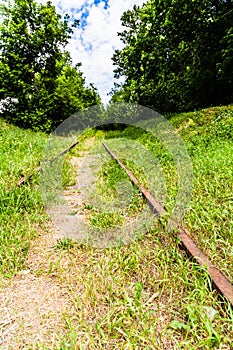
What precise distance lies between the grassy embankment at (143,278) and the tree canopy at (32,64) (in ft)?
40.0

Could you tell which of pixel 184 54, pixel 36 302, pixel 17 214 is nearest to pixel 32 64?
pixel 184 54

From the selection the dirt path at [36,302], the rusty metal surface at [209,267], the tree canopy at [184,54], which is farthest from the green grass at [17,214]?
the tree canopy at [184,54]

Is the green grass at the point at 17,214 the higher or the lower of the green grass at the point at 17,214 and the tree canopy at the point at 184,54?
the lower

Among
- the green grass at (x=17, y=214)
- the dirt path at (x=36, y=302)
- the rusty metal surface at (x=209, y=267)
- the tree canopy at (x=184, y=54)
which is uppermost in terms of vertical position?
the tree canopy at (x=184, y=54)

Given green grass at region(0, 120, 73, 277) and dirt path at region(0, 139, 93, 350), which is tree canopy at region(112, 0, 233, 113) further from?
dirt path at region(0, 139, 93, 350)

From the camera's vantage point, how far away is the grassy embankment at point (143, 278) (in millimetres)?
1412

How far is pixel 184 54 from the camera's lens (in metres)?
14.3

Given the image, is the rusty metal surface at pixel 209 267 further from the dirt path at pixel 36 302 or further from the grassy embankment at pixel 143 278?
the dirt path at pixel 36 302

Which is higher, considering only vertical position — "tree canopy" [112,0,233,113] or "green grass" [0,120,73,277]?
"tree canopy" [112,0,233,113]

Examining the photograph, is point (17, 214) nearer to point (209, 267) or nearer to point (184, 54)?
point (209, 267)

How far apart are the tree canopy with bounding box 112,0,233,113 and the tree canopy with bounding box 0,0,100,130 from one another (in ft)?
17.1

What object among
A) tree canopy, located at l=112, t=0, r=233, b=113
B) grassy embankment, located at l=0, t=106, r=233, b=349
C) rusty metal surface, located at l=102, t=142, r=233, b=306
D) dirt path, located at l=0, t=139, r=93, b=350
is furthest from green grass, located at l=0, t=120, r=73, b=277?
tree canopy, located at l=112, t=0, r=233, b=113

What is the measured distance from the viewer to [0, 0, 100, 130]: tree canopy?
1354 centimetres

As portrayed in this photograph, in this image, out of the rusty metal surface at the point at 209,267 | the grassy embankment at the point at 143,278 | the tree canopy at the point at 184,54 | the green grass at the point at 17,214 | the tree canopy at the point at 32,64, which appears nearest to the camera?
the grassy embankment at the point at 143,278
